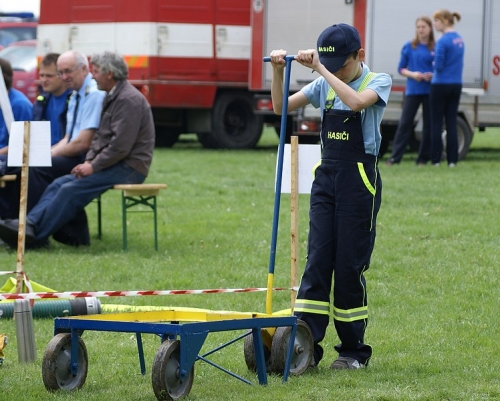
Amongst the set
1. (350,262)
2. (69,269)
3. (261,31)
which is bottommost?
(69,269)

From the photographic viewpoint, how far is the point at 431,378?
212 inches

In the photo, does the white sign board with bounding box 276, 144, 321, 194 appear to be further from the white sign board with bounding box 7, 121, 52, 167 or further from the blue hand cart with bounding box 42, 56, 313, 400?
the white sign board with bounding box 7, 121, 52, 167

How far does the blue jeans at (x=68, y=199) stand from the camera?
954 cm

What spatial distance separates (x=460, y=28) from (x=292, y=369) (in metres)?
12.0

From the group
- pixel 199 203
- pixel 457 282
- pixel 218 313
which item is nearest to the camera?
pixel 218 313

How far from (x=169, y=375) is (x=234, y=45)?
14332mm

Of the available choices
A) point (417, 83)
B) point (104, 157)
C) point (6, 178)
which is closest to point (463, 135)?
point (417, 83)

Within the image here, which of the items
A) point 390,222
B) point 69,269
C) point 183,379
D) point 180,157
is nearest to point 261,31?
point 180,157

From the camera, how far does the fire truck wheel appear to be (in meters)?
19.2

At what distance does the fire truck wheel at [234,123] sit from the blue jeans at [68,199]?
9.53 meters

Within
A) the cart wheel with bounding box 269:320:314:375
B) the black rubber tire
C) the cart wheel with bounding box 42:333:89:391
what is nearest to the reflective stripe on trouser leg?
the cart wheel with bounding box 269:320:314:375

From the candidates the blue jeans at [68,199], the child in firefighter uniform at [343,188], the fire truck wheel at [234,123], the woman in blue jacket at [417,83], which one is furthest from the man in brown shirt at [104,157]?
the fire truck wheel at [234,123]

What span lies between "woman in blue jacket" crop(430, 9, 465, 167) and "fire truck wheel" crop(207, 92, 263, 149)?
16.3 feet

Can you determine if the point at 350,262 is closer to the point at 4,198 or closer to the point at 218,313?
the point at 218,313
